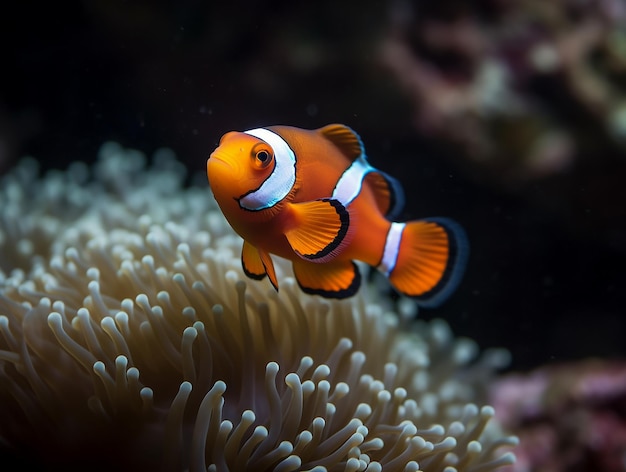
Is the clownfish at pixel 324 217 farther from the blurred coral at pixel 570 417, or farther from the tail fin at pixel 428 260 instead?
the blurred coral at pixel 570 417

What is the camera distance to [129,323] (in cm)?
160

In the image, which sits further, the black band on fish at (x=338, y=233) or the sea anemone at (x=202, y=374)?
the sea anemone at (x=202, y=374)

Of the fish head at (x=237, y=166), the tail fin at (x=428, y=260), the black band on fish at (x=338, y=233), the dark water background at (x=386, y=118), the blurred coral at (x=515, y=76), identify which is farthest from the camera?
the dark water background at (x=386, y=118)

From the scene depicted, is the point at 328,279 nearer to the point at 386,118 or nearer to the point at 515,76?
the point at 386,118

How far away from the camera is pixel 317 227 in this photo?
135cm

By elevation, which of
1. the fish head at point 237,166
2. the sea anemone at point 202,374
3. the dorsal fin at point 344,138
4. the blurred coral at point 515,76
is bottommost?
the sea anemone at point 202,374

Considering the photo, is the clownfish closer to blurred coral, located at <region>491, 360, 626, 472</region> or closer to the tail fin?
the tail fin

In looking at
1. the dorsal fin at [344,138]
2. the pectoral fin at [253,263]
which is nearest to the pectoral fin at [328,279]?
the pectoral fin at [253,263]

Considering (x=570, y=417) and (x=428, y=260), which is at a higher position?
(x=428, y=260)

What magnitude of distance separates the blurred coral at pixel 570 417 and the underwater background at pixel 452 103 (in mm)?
240

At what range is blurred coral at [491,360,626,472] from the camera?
7.14ft

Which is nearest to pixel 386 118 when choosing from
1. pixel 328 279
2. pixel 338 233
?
pixel 328 279

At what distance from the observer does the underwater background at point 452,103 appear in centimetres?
252

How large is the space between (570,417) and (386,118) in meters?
1.45
